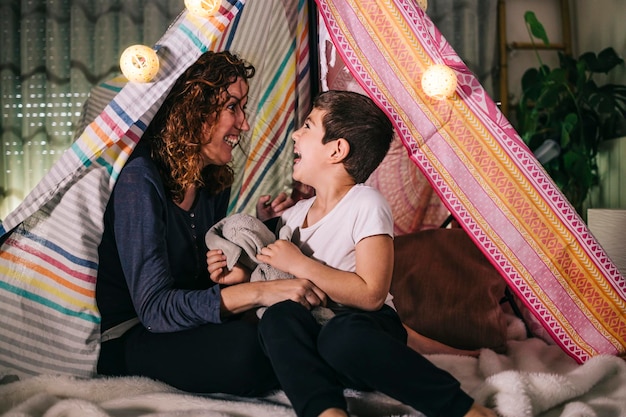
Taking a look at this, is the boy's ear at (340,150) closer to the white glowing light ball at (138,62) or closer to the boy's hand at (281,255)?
the boy's hand at (281,255)

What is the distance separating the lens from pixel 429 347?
1.59 m

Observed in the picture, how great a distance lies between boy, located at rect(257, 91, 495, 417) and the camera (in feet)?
3.20

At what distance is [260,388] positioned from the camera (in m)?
1.22

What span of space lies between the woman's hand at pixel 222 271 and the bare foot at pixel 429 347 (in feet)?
1.84

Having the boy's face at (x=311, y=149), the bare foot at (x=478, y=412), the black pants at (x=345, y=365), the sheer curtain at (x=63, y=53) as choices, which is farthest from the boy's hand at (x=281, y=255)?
the sheer curtain at (x=63, y=53)

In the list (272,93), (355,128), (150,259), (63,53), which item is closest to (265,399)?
(150,259)

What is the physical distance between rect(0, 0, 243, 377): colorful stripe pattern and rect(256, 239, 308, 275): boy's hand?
371mm

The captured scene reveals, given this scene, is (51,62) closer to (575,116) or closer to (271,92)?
(271,92)

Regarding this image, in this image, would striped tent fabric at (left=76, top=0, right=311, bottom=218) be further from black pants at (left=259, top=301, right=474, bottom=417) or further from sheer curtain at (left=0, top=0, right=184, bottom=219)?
sheer curtain at (left=0, top=0, right=184, bottom=219)

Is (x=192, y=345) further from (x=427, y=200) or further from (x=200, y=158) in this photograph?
(x=427, y=200)

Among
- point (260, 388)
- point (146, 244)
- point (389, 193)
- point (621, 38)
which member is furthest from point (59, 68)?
point (621, 38)

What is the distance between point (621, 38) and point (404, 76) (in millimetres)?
2048

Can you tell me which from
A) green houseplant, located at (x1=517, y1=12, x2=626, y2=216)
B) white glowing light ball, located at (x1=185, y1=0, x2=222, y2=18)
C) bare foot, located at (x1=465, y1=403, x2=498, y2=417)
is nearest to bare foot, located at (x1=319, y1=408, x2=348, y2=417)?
bare foot, located at (x1=465, y1=403, x2=498, y2=417)

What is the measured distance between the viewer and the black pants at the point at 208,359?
1167 millimetres
